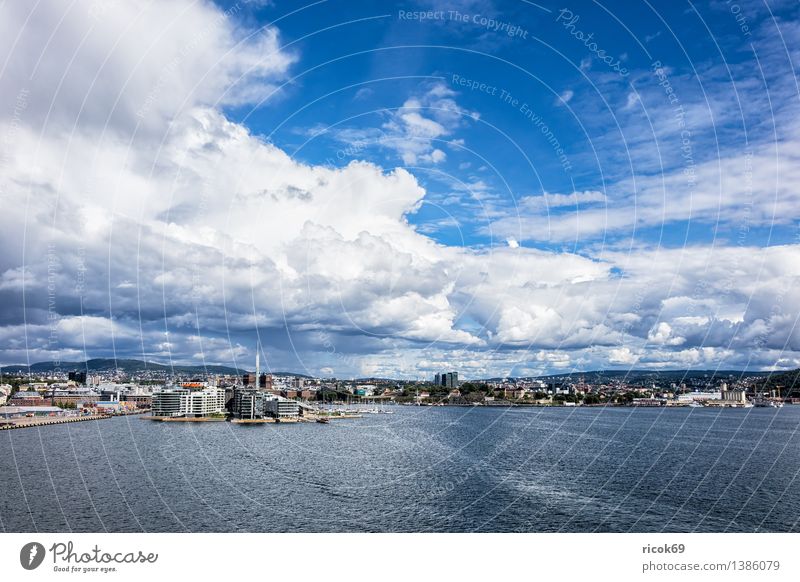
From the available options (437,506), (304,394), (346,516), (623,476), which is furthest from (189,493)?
(304,394)

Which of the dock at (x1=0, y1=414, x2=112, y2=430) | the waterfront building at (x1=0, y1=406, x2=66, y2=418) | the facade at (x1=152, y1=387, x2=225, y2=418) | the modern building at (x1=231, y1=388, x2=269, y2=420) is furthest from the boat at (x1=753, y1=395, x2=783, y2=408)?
the waterfront building at (x1=0, y1=406, x2=66, y2=418)

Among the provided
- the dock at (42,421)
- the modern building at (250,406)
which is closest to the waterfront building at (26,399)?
the dock at (42,421)

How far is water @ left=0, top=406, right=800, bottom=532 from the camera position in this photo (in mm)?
14500

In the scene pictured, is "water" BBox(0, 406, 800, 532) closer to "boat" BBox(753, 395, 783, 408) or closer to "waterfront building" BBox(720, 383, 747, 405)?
"waterfront building" BBox(720, 383, 747, 405)

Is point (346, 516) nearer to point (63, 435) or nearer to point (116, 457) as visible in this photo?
point (116, 457)

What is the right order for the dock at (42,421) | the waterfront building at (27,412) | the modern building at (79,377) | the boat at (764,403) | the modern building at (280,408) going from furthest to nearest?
1. the modern building at (79,377)
2. the boat at (764,403)
3. the modern building at (280,408)
4. the waterfront building at (27,412)
5. the dock at (42,421)

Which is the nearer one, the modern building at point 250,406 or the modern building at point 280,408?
the modern building at point 250,406
